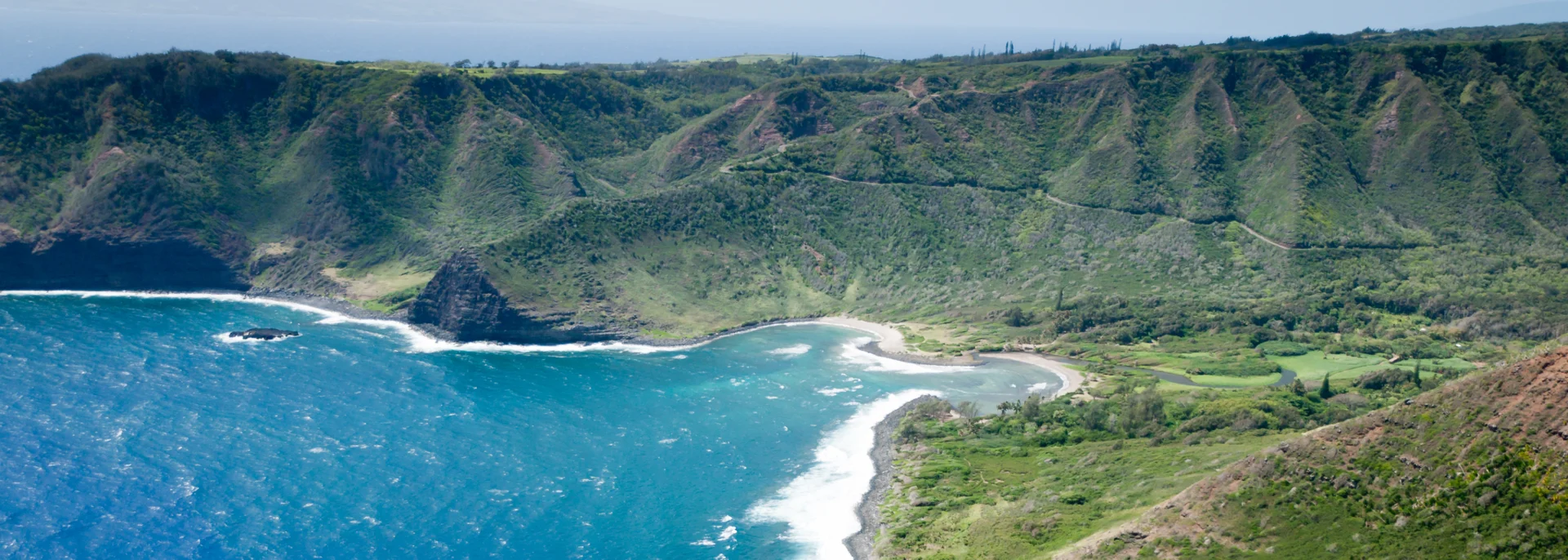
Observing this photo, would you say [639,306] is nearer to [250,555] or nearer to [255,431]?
[255,431]

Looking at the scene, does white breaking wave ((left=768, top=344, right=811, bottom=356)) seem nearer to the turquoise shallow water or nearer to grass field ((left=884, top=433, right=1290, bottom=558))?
the turquoise shallow water

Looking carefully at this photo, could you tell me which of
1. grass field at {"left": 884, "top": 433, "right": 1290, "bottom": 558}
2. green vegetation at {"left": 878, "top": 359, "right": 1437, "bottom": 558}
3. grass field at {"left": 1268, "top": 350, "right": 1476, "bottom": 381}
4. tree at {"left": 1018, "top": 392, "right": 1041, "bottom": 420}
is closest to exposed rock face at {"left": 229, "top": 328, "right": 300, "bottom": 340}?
green vegetation at {"left": 878, "top": 359, "right": 1437, "bottom": 558}

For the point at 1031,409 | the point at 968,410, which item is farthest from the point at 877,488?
the point at 1031,409

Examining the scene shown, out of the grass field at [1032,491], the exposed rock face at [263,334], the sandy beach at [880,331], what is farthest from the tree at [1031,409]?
the exposed rock face at [263,334]

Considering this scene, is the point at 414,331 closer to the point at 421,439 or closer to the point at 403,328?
the point at 403,328

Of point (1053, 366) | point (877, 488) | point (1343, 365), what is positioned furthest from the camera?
point (1053, 366)

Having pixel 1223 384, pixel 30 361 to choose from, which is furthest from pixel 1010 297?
pixel 30 361
